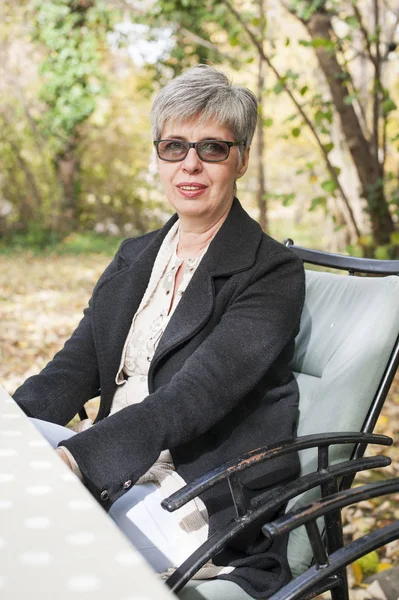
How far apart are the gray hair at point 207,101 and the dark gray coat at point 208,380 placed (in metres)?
0.29

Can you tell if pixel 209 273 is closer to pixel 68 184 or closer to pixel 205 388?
pixel 205 388

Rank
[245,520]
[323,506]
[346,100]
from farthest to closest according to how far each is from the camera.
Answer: [346,100], [245,520], [323,506]

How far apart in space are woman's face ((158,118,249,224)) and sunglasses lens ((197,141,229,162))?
0.6 inches

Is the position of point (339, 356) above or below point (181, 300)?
below

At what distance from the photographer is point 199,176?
7.49 ft

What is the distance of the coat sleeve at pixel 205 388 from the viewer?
1767 millimetres

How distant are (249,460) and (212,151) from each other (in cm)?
100

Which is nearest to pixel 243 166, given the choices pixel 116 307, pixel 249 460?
pixel 116 307

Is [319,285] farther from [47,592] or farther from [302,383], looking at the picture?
[47,592]

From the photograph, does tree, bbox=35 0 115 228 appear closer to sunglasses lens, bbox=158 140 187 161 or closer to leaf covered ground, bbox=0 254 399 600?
leaf covered ground, bbox=0 254 399 600

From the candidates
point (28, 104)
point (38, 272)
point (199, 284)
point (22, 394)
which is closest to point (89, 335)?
point (22, 394)

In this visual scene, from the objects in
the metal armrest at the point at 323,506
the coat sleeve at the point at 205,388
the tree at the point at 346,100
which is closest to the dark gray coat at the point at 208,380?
the coat sleeve at the point at 205,388

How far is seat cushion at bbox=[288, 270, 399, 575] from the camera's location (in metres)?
2.11

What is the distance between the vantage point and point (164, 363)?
218cm
